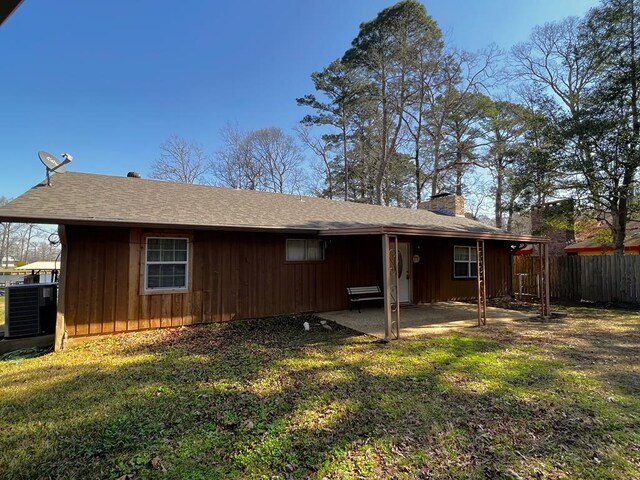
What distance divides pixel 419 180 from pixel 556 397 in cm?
2013

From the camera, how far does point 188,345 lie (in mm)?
5863

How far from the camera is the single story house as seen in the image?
609cm

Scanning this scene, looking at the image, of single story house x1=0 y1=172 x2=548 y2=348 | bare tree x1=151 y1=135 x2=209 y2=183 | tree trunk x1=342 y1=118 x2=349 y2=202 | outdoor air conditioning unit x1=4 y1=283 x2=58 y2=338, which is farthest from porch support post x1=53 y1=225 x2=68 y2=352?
bare tree x1=151 y1=135 x2=209 y2=183

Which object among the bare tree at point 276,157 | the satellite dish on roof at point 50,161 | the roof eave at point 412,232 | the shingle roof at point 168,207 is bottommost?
the roof eave at point 412,232

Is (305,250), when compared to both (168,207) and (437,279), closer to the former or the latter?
(168,207)

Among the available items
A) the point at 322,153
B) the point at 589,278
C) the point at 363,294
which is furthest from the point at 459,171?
the point at 363,294

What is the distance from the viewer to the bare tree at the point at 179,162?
931 inches

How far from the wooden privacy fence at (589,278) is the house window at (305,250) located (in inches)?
363

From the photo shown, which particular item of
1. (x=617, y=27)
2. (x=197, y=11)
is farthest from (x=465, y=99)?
(x=197, y=11)

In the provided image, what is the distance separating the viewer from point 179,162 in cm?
2392

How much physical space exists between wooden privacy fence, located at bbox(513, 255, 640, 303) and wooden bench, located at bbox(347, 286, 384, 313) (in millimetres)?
7468

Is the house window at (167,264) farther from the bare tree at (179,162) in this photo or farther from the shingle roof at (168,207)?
the bare tree at (179,162)

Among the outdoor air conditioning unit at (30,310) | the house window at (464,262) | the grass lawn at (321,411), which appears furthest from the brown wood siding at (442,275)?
the outdoor air conditioning unit at (30,310)

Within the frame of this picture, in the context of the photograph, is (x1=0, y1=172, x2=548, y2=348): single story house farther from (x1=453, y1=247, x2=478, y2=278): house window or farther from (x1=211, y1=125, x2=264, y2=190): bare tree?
(x1=211, y1=125, x2=264, y2=190): bare tree
